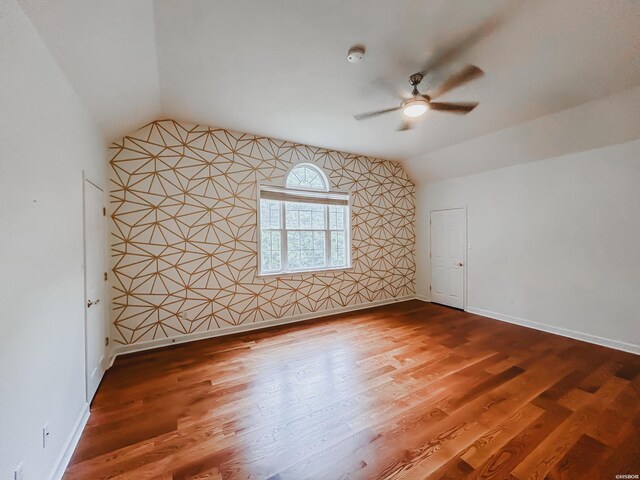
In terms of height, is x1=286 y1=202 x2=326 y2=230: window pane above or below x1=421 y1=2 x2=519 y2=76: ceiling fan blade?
below

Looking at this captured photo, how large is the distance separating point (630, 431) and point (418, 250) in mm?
4208

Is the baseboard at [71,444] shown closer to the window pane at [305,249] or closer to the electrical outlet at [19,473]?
the electrical outlet at [19,473]

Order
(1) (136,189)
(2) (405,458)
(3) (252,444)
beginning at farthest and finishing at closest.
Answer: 1. (1) (136,189)
2. (3) (252,444)
3. (2) (405,458)

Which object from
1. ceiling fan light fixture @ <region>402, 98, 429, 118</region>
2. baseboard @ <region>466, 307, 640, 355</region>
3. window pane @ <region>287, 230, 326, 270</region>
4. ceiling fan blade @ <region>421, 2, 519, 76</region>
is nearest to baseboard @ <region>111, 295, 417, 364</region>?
window pane @ <region>287, 230, 326, 270</region>

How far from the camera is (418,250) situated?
19.3 ft

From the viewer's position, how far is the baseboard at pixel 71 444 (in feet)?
5.05

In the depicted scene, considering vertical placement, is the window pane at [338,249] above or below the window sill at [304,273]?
above

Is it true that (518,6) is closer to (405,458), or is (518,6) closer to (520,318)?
(405,458)

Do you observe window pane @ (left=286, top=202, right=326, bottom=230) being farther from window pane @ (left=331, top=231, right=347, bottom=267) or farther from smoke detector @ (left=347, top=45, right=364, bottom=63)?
smoke detector @ (left=347, top=45, right=364, bottom=63)

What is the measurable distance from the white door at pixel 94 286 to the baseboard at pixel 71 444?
0.18 metres

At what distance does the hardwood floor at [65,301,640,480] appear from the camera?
5.28ft

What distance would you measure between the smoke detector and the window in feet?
7.76

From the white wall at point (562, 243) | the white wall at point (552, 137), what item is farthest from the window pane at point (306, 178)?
the white wall at point (562, 243)

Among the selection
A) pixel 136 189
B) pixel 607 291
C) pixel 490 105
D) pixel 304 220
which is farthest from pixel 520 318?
pixel 136 189
